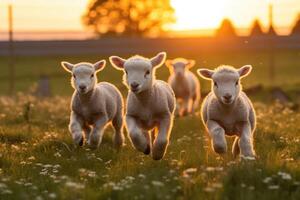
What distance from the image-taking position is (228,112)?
8.36m

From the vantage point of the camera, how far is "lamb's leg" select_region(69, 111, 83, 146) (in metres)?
9.12

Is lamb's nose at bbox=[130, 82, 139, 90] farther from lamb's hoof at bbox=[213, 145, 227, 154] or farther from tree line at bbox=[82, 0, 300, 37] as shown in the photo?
tree line at bbox=[82, 0, 300, 37]

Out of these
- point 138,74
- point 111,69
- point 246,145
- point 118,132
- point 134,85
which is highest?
point 138,74

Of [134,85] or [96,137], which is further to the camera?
[96,137]

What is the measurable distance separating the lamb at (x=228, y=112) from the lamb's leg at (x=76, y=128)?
5.37ft

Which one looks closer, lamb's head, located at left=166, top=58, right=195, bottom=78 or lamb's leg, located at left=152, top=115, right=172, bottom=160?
lamb's leg, located at left=152, top=115, right=172, bottom=160

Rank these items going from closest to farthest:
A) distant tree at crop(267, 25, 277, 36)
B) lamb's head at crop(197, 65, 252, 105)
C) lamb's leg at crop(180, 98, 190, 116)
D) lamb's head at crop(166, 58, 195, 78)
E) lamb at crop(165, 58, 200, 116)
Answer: lamb's head at crop(197, 65, 252, 105), lamb's leg at crop(180, 98, 190, 116), lamb at crop(165, 58, 200, 116), lamb's head at crop(166, 58, 195, 78), distant tree at crop(267, 25, 277, 36)

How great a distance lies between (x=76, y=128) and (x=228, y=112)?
210 centimetres

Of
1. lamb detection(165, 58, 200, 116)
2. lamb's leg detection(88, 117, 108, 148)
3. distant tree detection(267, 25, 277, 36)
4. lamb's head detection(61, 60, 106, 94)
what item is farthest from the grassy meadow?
distant tree detection(267, 25, 277, 36)

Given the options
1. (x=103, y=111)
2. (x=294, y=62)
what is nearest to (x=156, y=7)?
(x=294, y=62)

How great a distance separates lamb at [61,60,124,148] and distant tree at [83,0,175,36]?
3763cm

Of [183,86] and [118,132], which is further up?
[183,86]

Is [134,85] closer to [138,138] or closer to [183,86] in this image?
[138,138]

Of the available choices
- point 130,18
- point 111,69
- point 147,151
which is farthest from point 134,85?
point 130,18
